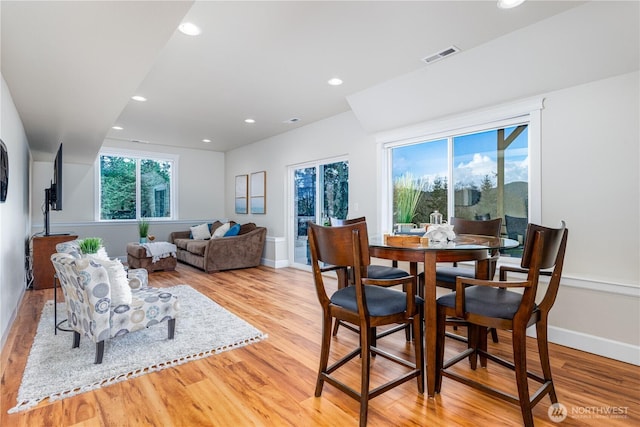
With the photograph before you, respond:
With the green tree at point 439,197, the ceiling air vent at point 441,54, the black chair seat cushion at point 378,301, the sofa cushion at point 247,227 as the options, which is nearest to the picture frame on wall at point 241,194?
the sofa cushion at point 247,227

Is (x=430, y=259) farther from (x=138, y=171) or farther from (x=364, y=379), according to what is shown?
(x=138, y=171)

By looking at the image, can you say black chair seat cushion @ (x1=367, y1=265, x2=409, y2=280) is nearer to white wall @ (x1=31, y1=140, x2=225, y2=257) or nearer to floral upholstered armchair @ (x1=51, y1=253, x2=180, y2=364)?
floral upholstered armchair @ (x1=51, y1=253, x2=180, y2=364)

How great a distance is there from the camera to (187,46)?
276 cm

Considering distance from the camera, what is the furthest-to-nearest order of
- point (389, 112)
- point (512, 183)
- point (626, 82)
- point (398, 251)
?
point (389, 112) < point (512, 183) < point (626, 82) < point (398, 251)

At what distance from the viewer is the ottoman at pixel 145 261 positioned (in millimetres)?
5418

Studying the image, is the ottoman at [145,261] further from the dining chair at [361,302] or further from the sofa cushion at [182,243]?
the dining chair at [361,302]

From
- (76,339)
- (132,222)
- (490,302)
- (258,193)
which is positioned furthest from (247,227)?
(490,302)

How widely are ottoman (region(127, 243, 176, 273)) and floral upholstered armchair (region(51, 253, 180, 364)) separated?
3089 mm

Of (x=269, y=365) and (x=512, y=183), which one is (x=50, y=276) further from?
(x=512, y=183)

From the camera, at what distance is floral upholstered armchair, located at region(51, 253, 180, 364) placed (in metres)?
2.12

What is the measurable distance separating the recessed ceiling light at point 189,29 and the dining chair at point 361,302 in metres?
1.87

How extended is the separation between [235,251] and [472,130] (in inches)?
168

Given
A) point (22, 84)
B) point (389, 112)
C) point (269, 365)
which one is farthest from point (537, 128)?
point (22, 84)

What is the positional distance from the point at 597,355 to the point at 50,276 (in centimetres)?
615
